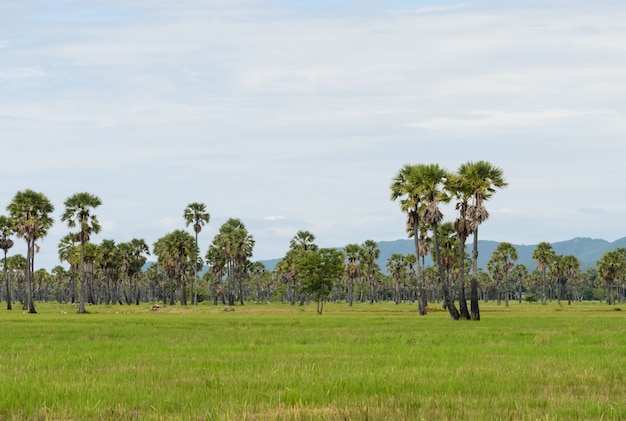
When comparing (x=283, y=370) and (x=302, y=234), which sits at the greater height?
(x=302, y=234)

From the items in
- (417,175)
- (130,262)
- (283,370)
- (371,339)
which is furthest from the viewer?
(130,262)

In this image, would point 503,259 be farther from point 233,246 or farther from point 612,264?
point 233,246

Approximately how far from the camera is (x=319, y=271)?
88812mm

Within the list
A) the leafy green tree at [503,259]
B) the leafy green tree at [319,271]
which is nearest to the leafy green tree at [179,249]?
the leafy green tree at [319,271]

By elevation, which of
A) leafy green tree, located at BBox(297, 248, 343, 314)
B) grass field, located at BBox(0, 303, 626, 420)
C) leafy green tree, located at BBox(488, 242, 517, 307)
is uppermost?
leafy green tree, located at BBox(488, 242, 517, 307)

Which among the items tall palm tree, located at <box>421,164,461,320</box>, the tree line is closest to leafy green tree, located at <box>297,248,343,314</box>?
the tree line

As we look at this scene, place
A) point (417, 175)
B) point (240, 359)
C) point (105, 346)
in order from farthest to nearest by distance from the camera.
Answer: point (417, 175)
point (105, 346)
point (240, 359)

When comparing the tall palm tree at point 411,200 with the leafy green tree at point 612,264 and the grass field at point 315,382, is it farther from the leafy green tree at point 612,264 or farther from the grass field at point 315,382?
the leafy green tree at point 612,264

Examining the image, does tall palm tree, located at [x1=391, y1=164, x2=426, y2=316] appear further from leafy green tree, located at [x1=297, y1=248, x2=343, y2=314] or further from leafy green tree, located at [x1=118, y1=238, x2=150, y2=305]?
leafy green tree, located at [x1=118, y1=238, x2=150, y2=305]

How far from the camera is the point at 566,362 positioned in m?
21.4

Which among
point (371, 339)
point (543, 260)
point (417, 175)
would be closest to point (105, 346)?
point (371, 339)

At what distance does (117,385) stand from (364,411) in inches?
257

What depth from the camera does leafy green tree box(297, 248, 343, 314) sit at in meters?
88.3

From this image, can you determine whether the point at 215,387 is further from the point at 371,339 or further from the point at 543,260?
the point at 543,260
